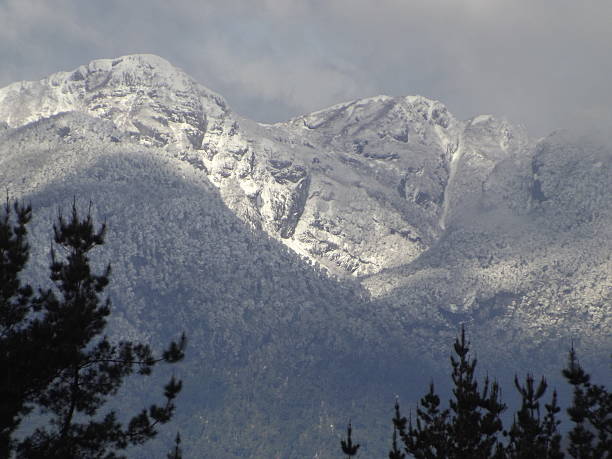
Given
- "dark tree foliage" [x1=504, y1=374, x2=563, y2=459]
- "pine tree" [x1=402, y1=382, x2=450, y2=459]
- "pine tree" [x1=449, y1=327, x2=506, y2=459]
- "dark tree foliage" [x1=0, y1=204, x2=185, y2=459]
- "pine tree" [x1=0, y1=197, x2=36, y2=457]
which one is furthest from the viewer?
"pine tree" [x1=449, y1=327, x2=506, y2=459]

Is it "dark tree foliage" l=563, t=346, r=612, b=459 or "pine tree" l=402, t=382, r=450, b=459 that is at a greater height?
"dark tree foliage" l=563, t=346, r=612, b=459

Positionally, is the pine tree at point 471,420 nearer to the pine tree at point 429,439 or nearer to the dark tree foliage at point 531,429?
the pine tree at point 429,439

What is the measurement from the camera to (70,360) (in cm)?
3950

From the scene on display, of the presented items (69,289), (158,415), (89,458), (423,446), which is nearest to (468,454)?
(423,446)

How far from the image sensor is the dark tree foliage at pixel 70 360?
38.4 metres

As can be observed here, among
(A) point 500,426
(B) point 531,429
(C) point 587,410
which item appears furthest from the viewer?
(A) point 500,426

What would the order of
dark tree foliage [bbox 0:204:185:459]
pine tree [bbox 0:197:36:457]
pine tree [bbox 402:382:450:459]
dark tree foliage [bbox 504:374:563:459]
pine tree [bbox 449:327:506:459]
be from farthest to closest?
pine tree [bbox 449:327:506:459] → pine tree [bbox 402:382:450:459] → dark tree foliage [bbox 504:374:563:459] → dark tree foliage [bbox 0:204:185:459] → pine tree [bbox 0:197:36:457]

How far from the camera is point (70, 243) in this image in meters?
43.3

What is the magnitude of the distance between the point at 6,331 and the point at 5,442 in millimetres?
6299

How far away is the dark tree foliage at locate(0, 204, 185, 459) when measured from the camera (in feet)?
126

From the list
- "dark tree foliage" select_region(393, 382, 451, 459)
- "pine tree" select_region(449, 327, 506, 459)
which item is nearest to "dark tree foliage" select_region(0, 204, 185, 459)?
"dark tree foliage" select_region(393, 382, 451, 459)

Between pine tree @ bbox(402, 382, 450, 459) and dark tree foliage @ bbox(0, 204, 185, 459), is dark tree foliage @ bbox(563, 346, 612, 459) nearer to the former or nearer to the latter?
pine tree @ bbox(402, 382, 450, 459)

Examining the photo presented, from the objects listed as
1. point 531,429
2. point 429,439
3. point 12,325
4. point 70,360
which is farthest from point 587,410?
point 12,325

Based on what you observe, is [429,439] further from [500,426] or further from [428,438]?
[500,426]
